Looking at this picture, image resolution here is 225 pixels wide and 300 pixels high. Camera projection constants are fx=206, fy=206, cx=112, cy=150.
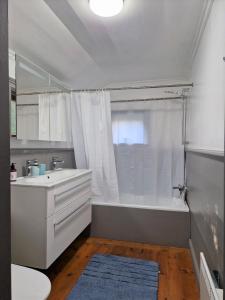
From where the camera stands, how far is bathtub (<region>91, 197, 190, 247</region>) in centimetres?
237

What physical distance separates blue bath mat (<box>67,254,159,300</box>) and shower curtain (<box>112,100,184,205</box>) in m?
1.00

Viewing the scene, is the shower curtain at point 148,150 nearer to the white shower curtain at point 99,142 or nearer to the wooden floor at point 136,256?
the white shower curtain at point 99,142

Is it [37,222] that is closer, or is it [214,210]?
[214,210]

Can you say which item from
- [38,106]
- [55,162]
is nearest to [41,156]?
[55,162]

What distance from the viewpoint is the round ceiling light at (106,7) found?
1.55 metres

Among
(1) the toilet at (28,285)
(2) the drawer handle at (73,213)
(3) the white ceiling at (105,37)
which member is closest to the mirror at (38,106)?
(3) the white ceiling at (105,37)

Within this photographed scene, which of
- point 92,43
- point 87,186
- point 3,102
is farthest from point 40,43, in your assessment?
point 3,102

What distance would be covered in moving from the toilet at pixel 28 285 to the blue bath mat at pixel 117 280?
585 millimetres

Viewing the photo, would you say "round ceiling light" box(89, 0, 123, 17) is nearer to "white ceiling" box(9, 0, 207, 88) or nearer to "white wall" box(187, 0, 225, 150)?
"white ceiling" box(9, 0, 207, 88)

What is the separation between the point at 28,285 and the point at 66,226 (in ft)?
2.63

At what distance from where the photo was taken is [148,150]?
2.95 meters

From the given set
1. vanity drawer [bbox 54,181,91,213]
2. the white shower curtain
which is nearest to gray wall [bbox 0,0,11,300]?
vanity drawer [bbox 54,181,91,213]

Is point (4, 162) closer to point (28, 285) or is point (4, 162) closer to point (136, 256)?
point (28, 285)

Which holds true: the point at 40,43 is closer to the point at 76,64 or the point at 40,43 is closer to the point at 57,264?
the point at 76,64
